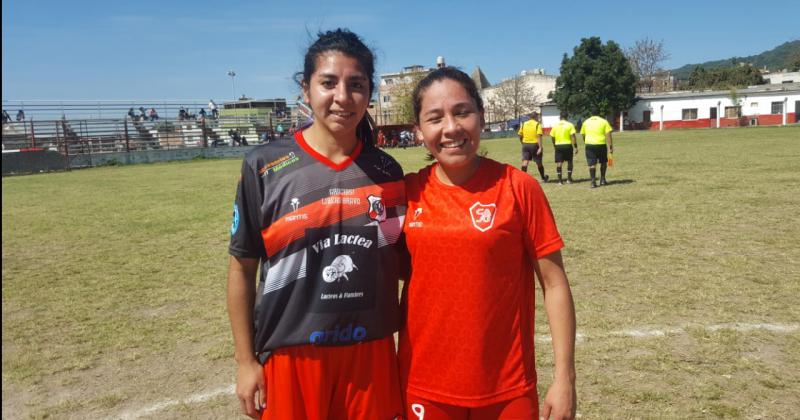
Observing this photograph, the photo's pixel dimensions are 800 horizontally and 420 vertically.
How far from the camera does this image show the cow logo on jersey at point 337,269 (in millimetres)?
1977

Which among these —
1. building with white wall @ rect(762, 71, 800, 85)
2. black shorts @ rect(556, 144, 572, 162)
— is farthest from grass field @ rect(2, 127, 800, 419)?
building with white wall @ rect(762, 71, 800, 85)

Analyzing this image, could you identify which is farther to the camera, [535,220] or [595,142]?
[595,142]

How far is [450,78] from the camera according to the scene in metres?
2.12

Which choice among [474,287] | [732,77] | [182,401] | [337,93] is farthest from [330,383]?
[732,77]

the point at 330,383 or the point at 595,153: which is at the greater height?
the point at 595,153

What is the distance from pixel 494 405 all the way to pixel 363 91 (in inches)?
46.8

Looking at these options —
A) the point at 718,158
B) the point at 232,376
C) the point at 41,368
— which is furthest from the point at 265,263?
the point at 718,158

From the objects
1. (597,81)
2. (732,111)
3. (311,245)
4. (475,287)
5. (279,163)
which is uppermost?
(597,81)

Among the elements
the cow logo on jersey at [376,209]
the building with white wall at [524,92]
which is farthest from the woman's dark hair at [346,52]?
the building with white wall at [524,92]

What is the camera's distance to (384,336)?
6.76ft

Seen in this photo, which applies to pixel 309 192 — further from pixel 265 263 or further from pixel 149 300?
pixel 149 300

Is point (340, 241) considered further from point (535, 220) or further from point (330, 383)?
point (535, 220)

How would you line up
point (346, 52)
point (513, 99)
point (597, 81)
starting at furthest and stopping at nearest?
point (513, 99) → point (597, 81) → point (346, 52)

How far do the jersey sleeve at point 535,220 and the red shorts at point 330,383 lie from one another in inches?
24.5
